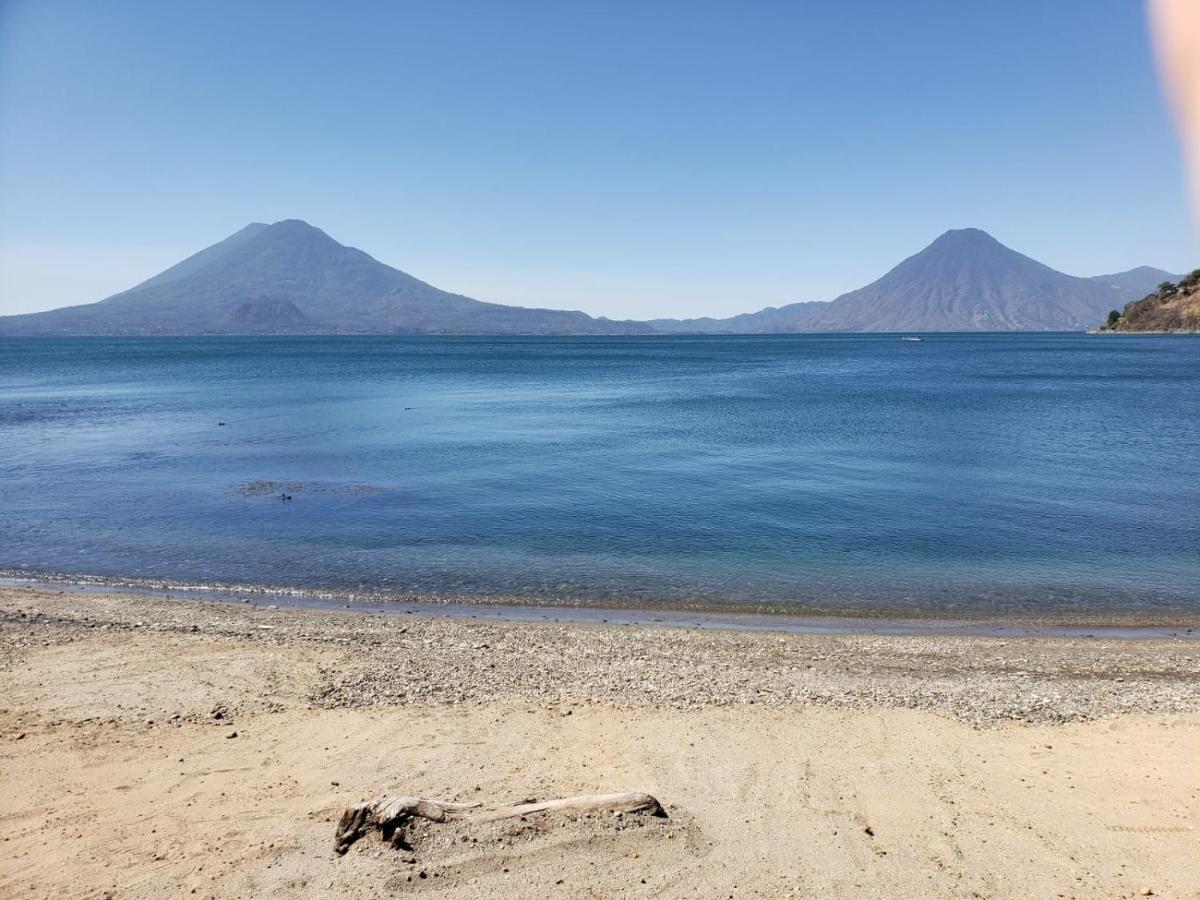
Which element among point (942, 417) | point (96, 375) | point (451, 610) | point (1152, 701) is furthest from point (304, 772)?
point (96, 375)

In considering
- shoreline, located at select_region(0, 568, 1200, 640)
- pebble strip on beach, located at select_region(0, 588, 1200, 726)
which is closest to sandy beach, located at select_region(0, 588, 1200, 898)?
pebble strip on beach, located at select_region(0, 588, 1200, 726)

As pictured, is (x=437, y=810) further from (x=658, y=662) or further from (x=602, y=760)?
(x=658, y=662)

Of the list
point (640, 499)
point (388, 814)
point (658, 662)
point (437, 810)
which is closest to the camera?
point (388, 814)

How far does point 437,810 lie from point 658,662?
6.30 meters

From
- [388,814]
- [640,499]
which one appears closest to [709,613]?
[388,814]

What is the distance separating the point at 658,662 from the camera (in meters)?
13.2

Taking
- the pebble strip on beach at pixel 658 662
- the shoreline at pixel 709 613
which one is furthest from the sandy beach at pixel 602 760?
the shoreline at pixel 709 613

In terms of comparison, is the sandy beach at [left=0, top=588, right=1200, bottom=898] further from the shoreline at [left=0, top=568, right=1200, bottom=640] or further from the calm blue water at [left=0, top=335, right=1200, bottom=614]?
the calm blue water at [left=0, top=335, right=1200, bottom=614]

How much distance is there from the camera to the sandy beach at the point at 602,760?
6973 millimetres

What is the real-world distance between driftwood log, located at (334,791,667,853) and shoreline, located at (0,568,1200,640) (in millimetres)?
8340

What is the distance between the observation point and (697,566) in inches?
779

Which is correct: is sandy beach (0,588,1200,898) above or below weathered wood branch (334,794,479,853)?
below

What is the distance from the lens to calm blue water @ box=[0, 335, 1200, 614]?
62.6ft

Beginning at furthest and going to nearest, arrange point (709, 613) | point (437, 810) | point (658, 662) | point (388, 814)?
1. point (709, 613)
2. point (658, 662)
3. point (437, 810)
4. point (388, 814)
